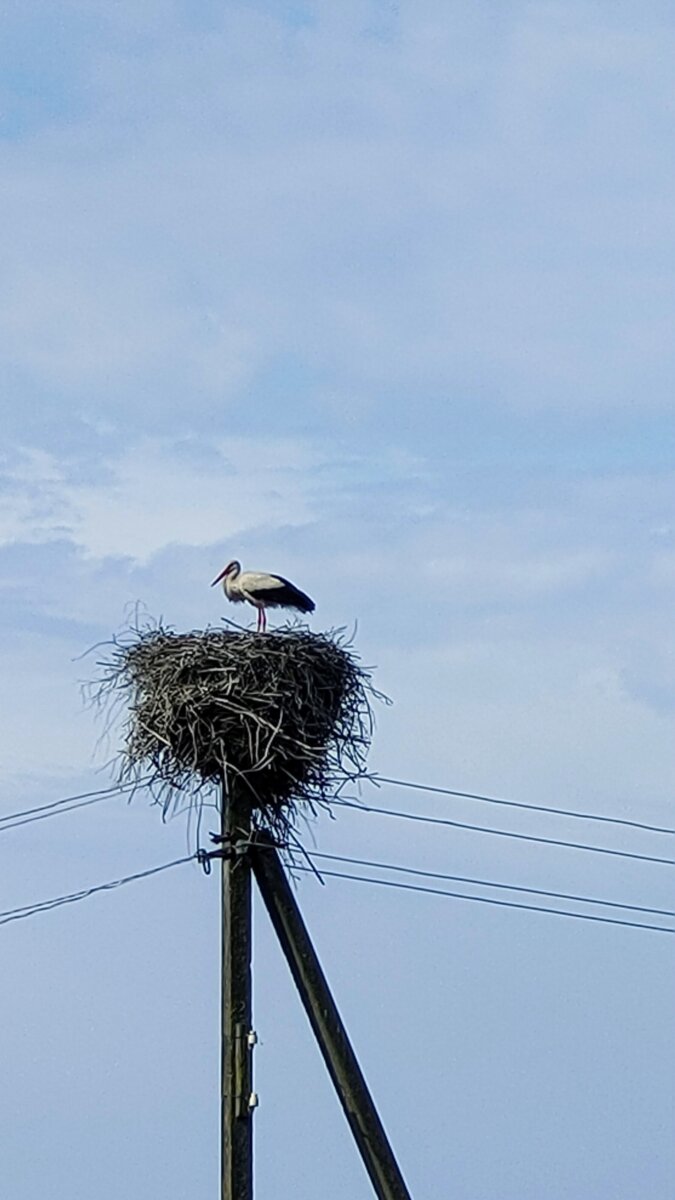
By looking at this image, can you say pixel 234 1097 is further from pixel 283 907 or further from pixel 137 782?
pixel 137 782

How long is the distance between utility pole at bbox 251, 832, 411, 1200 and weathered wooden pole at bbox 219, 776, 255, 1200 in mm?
115

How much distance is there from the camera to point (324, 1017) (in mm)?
10117

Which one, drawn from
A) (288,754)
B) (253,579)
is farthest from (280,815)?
(253,579)

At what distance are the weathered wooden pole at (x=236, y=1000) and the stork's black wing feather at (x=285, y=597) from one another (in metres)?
2.90

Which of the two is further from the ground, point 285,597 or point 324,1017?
point 285,597

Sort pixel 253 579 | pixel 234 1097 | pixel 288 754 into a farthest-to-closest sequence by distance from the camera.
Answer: pixel 253 579
pixel 288 754
pixel 234 1097

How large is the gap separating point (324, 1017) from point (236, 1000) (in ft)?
1.66

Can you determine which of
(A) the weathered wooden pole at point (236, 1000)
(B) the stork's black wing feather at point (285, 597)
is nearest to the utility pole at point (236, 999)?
(A) the weathered wooden pole at point (236, 1000)

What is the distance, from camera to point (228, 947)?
989 centimetres

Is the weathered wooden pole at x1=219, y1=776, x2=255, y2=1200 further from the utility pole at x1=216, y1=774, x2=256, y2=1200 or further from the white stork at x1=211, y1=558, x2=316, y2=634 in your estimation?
the white stork at x1=211, y1=558, x2=316, y2=634

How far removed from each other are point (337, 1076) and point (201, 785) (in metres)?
1.48

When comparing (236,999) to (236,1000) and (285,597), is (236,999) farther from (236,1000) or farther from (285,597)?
(285,597)

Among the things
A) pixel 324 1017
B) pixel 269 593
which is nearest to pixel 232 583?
pixel 269 593

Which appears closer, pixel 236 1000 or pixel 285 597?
pixel 236 1000
